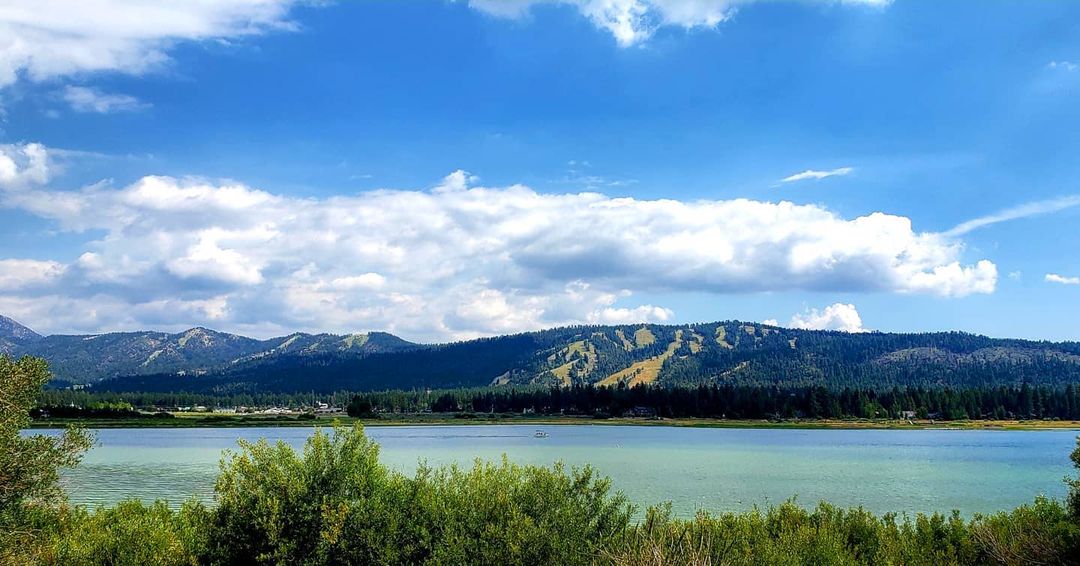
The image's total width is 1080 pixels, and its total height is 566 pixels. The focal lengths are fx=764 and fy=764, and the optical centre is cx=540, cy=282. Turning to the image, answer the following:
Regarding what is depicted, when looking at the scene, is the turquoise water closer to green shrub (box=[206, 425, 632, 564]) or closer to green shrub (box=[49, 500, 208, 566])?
green shrub (box=[206, 425, 632, 564])

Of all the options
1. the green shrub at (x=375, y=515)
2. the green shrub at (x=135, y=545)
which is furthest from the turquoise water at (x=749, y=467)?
the green shrub at (x=135, y=545)

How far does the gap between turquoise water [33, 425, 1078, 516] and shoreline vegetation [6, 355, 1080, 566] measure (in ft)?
104

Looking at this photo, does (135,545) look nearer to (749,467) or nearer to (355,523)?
(355,523)

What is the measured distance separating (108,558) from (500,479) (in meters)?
14.6

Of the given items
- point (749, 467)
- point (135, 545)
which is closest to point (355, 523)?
point (135, 545)

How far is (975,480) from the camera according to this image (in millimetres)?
Answer: 89562

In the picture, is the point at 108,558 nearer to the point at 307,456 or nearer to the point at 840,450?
the point at 307,456

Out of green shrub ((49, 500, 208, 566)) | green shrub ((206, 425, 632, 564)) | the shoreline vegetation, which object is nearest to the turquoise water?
the shoreline vegetation

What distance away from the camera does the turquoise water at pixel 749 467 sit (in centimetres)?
7381

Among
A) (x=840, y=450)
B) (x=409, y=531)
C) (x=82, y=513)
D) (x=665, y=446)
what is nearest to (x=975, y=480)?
(x=840, y=450)

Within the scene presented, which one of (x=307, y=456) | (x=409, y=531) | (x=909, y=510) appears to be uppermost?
(x=307, y=456)

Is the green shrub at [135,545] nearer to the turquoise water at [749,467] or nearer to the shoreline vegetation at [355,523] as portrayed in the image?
the shoreline vegetation at [355,523]

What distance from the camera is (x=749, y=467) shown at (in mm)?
104438

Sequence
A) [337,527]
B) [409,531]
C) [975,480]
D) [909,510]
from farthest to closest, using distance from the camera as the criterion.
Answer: [975,480]
[909,510]
[409,531]
[337,527]
